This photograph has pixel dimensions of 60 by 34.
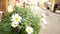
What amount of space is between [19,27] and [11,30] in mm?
64

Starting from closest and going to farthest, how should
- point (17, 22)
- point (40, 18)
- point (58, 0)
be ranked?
point (17, 22) → point (40, 18) → point (58, 0)

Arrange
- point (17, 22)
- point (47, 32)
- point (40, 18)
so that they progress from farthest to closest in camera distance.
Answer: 1. point (47, 32)
2. point (40, 18)
3. point (17, 22)

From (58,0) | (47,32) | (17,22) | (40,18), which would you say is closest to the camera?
(17,22)

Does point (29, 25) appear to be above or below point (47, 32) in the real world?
above

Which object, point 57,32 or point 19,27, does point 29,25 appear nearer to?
point 19,27

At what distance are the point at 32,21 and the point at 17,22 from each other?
13cm

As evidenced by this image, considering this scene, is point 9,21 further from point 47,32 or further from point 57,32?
point 57,32

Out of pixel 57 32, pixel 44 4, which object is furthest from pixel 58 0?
pixel 57 32

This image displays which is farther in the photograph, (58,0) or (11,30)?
(58,0)

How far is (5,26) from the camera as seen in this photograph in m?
0.83

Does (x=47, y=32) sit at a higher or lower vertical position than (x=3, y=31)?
lower

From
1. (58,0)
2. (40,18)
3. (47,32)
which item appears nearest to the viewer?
(40,18)

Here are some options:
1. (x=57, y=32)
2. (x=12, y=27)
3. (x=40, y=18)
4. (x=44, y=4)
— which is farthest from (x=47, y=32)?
(x=44, y=4)

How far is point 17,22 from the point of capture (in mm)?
779
